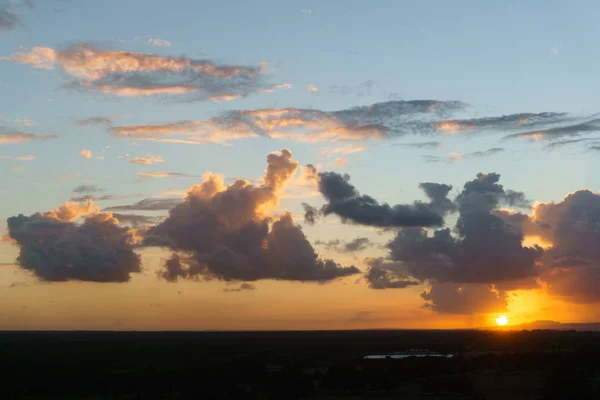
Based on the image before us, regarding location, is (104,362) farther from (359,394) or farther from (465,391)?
(465,391)

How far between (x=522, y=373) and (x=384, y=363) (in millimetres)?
22684

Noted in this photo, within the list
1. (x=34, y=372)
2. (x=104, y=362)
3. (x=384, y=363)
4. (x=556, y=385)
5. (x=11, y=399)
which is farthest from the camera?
(x=104, y=362)

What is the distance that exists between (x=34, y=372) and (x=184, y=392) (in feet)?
121

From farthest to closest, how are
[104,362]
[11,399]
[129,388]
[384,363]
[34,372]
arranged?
[104,362]
[384,363]
[34,372]
[129,388]
[11,399]

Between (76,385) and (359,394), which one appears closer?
(359,394)

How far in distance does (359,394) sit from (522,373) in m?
27.6

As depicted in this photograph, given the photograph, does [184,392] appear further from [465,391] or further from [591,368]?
[591,368]

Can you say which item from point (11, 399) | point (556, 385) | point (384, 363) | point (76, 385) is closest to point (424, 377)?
point (384, 363)

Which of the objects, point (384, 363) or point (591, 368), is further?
point (384, 363)

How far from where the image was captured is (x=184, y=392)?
229 ft

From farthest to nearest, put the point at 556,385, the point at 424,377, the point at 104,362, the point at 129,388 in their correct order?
the point at 104,362 → the point at 424,377 → the point at 129,388 → the point at 556,385

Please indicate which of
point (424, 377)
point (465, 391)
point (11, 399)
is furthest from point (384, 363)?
point (11, 399)

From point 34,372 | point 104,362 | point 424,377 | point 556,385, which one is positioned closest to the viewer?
point 556,385

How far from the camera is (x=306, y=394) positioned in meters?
71.1
